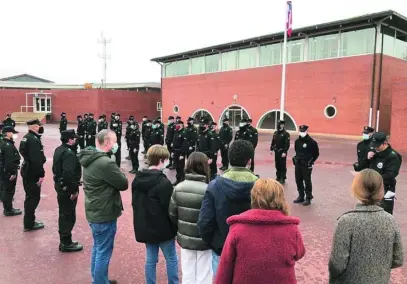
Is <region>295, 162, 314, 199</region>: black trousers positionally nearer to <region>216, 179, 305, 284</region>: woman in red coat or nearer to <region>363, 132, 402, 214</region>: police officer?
<region>363, 132, 402, 214</region>: police officer

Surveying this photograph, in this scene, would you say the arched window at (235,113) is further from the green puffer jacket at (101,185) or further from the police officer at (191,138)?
the green puffer jacket at (101,185)

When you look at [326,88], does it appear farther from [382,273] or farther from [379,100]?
[382,273]

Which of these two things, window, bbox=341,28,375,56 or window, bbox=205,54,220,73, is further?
window, bbox=205,54,220,73

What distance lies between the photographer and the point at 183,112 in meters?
35.4

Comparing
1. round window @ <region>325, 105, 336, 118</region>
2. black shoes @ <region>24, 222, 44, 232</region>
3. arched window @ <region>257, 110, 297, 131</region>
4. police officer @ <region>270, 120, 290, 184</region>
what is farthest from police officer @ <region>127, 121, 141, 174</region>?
arched window @ <region>257, 110, 297, 131</region>

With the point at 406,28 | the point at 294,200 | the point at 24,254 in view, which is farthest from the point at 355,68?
the point at 24,254

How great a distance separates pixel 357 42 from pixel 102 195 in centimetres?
2227

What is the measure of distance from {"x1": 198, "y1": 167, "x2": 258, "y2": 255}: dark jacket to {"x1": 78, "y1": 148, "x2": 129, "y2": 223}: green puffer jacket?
1.31 meters

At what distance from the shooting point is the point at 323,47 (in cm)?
2394

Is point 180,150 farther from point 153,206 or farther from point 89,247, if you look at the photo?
point 153,206

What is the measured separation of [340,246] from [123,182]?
2271 millimetres

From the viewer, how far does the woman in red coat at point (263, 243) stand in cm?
213

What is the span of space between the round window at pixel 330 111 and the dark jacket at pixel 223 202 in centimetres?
2177

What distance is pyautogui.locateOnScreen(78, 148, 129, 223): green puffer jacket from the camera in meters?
3.77
